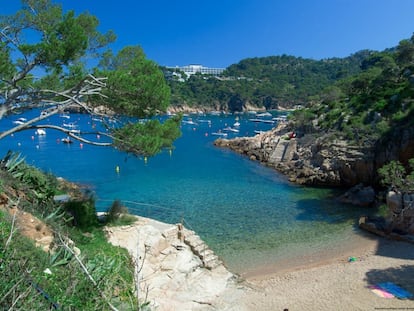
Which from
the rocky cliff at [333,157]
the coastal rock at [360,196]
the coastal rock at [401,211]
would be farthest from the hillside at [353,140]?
the coastal rock at [401,211]

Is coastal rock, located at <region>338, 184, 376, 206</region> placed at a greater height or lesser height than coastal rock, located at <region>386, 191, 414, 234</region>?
lesser

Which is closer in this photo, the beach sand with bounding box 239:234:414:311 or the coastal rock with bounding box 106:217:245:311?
the coastal rock with bounding box 106:217:245:311

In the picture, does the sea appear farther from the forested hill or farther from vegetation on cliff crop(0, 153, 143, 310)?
the forested hill

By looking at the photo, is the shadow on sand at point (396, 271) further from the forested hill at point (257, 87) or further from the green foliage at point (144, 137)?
the forested hill at point (257, 87)

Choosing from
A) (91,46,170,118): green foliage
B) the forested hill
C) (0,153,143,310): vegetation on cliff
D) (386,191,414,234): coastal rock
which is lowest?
(386,191,414,234): coastal rock

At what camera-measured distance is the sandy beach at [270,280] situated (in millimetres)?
11086

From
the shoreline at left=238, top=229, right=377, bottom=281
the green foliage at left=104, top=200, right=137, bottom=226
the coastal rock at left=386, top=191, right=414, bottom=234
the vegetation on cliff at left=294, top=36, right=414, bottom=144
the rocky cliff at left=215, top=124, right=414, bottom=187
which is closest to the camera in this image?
the green foliage at left=104, top=200, right=137, bottom=226

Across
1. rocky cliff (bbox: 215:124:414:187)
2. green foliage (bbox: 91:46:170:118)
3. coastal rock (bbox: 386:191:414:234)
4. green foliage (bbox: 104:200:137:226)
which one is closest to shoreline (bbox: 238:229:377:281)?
coastal rock (bbox: 386:191:414:234)

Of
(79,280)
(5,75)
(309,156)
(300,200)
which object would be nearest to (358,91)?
(309,156)

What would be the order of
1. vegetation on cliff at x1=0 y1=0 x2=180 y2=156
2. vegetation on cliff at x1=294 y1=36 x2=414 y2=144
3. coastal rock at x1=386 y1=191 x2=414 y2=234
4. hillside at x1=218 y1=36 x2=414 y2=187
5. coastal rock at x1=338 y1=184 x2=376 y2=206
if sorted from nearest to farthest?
vegetation on cliff at x1=0 y1=0 x2=180 y2=156 < coastal rock at x1=386 y1=191 x2=414 y2=234 < coastal rock at x1=338 y1=184 x2=376 y2=206 < hillside at x1=218 y1=36 x2=414 y2=187 < vegetation on cliff at x1=294 y1=36 x2=414 y2=144

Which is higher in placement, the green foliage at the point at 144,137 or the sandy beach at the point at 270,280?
the green foliage at the point at 144,137

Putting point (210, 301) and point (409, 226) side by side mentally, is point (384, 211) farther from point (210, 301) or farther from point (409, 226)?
point (210, 301)

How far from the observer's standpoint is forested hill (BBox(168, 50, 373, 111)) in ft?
437

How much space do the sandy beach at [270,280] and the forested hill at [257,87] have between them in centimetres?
10706
